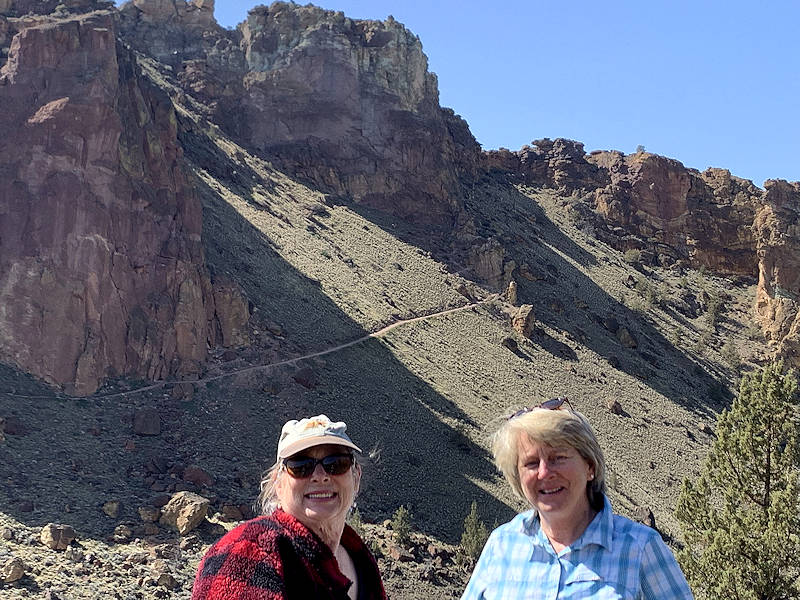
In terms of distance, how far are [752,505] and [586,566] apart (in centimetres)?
862

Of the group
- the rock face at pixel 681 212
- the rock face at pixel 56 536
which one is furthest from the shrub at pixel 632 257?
the rock face at pixel 56 536

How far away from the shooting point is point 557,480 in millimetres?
3539

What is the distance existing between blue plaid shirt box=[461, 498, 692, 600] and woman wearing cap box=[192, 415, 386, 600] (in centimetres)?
59

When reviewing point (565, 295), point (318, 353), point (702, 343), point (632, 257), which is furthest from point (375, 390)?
point (632, 257)

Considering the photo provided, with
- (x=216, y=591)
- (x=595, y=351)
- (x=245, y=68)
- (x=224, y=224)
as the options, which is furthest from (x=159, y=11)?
(x=216, y=591)

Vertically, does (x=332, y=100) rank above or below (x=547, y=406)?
above

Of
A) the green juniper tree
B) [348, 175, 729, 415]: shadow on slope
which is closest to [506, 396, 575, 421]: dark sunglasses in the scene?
the green juniper tree

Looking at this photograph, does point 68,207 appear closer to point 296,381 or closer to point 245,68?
point 296,381

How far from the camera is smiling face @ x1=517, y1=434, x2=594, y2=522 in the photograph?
138 inches

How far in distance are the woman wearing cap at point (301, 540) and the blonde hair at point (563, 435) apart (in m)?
0.80

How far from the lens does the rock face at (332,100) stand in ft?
175

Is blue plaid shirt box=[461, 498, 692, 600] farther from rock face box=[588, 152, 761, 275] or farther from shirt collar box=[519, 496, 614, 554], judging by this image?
rock face box=[588, 152, 761, 275]

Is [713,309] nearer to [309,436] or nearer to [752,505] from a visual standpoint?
[752,505]

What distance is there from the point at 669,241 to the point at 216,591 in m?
66.5
